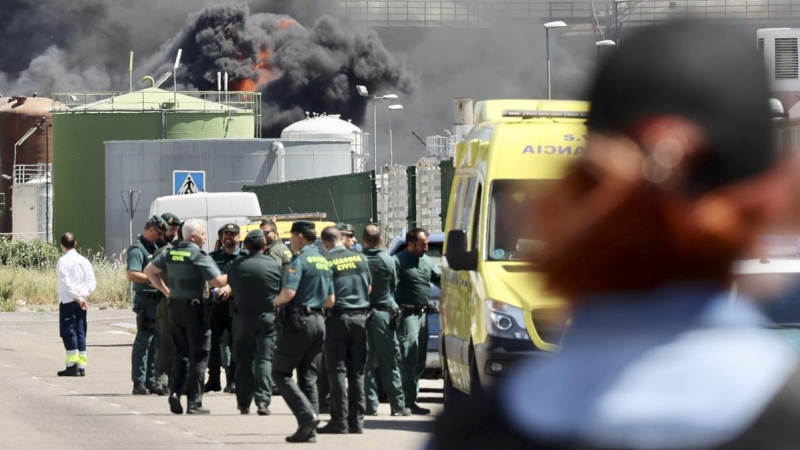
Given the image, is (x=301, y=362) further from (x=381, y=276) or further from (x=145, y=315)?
(x=145, y=315)

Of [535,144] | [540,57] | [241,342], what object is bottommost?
[241,342]

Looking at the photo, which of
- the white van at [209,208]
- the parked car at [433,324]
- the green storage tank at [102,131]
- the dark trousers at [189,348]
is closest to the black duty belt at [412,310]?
the parked car at [433,324]

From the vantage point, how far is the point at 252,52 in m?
102

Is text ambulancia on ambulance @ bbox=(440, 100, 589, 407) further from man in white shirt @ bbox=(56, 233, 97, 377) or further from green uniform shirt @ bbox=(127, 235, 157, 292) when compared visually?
man in white shirt @ bbox=(56, 233, 97, 377)

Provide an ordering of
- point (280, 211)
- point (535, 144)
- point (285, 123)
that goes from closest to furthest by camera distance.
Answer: point (535, 144) < point (280, 211) < point (285, 123)

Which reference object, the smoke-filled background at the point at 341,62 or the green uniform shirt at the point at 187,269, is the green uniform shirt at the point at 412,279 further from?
the smoke-filled background at the point at 341,62

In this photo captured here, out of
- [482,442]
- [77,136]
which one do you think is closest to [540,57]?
[77,136]

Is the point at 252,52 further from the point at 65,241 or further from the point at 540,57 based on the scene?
the point at 65,241

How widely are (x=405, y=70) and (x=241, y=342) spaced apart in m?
87.0

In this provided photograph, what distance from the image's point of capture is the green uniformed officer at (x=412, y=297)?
1530cm

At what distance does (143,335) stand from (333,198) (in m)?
12.1

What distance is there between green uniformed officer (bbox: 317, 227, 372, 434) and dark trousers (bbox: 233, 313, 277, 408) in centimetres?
136

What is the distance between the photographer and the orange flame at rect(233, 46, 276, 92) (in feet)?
328

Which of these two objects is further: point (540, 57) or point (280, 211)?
point (540, 57)
